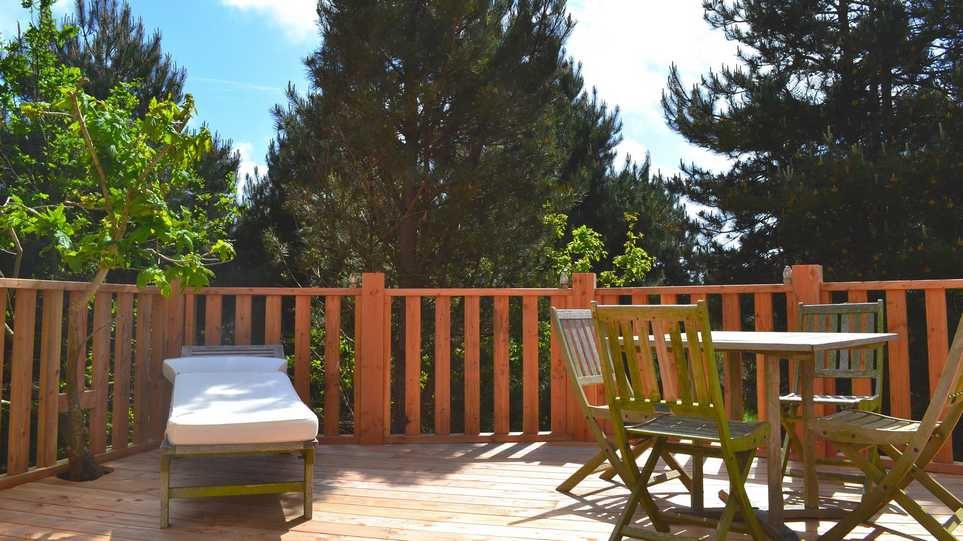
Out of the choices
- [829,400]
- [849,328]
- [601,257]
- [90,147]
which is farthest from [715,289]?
[601,257]

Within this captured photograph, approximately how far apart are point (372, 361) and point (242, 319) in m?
1.01

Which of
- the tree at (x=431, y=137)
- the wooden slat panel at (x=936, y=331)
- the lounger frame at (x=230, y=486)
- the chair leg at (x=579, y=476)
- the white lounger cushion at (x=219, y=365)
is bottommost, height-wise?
the chair leg at (x=579, y=476)

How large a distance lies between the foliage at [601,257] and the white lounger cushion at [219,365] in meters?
5.60

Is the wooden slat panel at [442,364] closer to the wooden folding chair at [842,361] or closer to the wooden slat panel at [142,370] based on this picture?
the wooden slat panel at [142,370]

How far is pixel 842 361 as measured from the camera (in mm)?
4062

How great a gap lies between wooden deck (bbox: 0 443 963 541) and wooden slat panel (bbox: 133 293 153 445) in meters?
0.21

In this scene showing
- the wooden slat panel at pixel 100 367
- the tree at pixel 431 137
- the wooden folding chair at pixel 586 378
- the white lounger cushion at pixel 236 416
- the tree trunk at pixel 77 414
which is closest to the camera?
the white lounger cushion at pixel 236 416

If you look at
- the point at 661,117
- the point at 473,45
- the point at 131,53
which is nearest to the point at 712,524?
the point at 473,45

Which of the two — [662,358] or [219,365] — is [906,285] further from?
[219,365]

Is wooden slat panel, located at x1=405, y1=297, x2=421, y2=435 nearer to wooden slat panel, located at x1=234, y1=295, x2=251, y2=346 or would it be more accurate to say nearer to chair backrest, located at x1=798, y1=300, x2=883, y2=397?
wooden slat panel, located at x1=234, y1=295, x2=251, y2=346

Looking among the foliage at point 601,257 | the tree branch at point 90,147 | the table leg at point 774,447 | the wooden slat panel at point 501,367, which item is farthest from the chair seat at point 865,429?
the foliage at point 601,257

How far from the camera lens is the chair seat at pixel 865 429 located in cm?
291

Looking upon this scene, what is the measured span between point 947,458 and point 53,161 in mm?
9141

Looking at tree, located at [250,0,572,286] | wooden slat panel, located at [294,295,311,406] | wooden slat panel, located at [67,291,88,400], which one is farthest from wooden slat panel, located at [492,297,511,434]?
wooden slat panel, located at [67,291,88,400]
